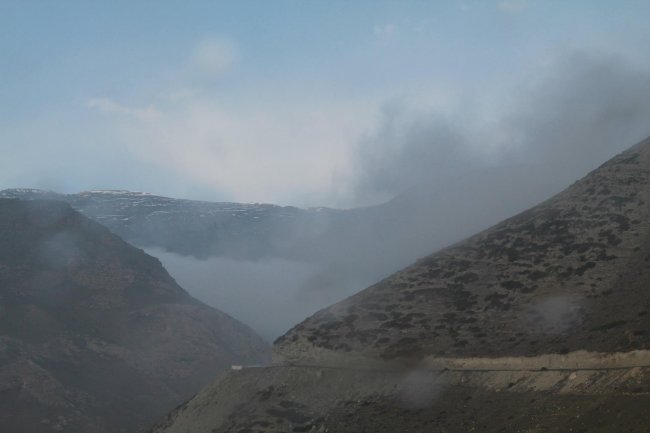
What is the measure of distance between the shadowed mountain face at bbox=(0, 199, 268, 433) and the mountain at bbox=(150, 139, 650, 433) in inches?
2155

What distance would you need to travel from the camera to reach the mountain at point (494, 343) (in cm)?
3938

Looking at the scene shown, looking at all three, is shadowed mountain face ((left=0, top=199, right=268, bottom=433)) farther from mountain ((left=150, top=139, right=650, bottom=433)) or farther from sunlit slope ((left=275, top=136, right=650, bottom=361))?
sunlit slope ((left=275, top=136, right=650, bottom=361))

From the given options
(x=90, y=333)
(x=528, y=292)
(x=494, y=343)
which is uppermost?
(x=90, y=333)

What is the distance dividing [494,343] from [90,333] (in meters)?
100

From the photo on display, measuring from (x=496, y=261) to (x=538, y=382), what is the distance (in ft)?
62.1

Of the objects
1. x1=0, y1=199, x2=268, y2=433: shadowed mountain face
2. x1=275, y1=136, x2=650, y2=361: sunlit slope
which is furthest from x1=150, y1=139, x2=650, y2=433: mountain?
x1=0, y1=199, x2=268, y2=433: shadowed mountain face

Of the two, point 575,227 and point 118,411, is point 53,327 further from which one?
point 575,227

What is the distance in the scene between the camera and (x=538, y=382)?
137 feet

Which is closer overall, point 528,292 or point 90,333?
point 528,292

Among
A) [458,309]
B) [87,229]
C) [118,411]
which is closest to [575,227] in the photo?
[458,309]

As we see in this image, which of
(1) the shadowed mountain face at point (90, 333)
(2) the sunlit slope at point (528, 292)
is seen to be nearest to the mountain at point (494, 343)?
(2) the sunlit slope at point (528, 292)

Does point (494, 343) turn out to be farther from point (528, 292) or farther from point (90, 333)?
point (90, 333)

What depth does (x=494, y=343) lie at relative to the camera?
4856 centimetres

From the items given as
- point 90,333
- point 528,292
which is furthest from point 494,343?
point 90,333
